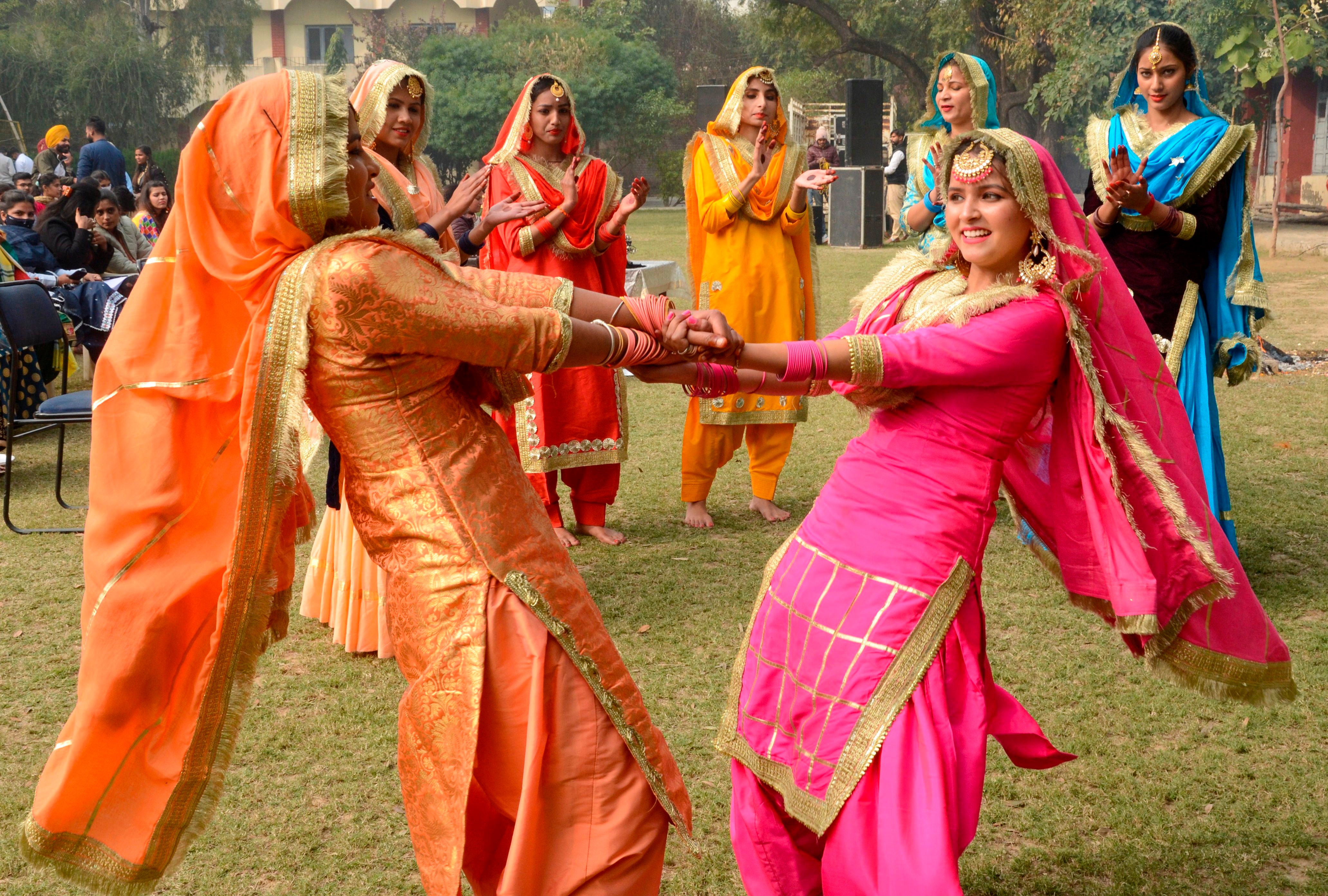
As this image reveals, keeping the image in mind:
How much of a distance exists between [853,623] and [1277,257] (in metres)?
16.1

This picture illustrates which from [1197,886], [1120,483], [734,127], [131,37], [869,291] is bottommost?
[1197,886]

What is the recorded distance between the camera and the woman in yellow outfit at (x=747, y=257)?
18.5 feet

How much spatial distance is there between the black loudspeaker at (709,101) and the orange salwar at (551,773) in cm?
1472

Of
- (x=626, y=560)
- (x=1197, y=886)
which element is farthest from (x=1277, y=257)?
(x=1197, y=886)

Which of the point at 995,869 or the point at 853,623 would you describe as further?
the point at 995,869

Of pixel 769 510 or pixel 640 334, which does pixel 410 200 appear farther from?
pixel 769 510

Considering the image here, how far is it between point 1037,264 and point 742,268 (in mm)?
3380

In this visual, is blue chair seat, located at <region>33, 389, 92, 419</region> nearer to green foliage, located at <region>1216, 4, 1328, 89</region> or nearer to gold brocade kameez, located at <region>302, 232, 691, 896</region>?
gold brocade kameez, located at <region>302, 232, 691, 896</region>

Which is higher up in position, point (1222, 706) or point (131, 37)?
point (131, 37)

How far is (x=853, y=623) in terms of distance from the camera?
227cm

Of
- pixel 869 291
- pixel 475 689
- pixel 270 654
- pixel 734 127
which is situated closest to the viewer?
pixel 475 689

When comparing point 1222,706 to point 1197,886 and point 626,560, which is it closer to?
point 1197,886

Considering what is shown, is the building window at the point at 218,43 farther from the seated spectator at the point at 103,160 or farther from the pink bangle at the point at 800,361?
the pink bangle at the point at 800,361

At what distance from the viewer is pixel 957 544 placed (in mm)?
2283
